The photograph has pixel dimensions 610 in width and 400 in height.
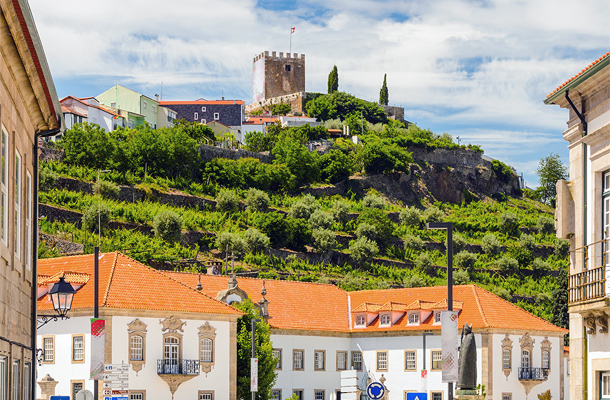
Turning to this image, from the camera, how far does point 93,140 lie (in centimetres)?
9594

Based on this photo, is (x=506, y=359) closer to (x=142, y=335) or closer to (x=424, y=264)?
(x=142, y=335)

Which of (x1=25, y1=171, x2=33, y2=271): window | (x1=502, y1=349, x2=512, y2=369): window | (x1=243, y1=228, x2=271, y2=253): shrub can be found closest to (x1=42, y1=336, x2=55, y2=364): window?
Result: (x1=502, y1=349, x2=512, y2=369): window

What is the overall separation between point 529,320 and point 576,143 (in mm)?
39275

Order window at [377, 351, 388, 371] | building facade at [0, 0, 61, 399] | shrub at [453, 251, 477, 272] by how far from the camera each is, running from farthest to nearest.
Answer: shrub at [453, 251, 477, 272], window at [377, 351, 388, 371], building facade at [0, 0, 61, 399]

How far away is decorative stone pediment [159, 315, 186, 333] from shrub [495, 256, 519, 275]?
173ft

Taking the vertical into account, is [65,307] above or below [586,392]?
above

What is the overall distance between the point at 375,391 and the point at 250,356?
32976 mm

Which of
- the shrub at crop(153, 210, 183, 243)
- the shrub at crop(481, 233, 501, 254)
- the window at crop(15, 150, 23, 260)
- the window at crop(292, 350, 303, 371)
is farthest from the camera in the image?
the shrub at crop(481, 233, 501, 254)

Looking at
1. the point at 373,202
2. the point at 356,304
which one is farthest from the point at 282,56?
the point at 356,304

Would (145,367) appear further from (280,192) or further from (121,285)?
(280,192)

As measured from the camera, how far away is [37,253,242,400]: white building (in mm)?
43969

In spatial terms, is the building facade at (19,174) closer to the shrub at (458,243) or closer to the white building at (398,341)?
the white building at (398,341)

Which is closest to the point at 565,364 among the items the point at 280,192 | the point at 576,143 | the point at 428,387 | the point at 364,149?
the point at 428,387

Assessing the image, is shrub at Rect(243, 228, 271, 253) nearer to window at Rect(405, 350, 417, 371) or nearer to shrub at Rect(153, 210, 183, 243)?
shrub at Rect(153, 210, 183, 243)
